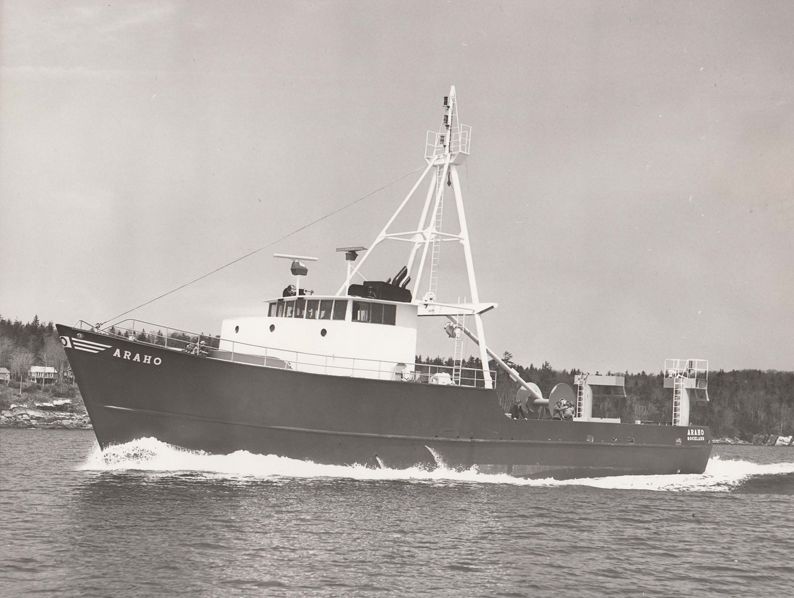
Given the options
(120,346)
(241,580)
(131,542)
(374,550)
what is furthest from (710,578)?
(120,346)

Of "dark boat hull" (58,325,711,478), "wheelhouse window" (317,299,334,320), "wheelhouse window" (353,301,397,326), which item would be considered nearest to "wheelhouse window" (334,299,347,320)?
"wheelhouse window" (317,299,334,320)

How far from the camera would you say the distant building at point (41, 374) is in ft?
249

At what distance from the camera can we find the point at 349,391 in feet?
65.2

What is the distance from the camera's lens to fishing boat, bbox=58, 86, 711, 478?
61.2 feet

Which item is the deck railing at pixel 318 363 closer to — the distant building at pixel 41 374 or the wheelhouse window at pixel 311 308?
the wheelhouse window at pixel 311 308

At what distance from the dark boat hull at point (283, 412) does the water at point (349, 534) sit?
1.46 ft

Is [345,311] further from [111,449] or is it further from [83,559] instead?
[83,559]

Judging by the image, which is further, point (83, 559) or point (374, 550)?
point (374, 550)

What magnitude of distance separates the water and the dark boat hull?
444mm

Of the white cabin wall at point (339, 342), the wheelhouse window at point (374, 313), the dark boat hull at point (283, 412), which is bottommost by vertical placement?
the dark boat hull at point (283, 412)

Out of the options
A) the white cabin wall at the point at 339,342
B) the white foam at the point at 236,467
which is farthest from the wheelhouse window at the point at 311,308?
the white foam at the point at 236,467

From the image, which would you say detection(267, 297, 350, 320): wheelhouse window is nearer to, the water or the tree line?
the water

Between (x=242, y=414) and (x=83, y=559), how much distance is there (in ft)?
26.6

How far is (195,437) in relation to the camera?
1889 centimetres
